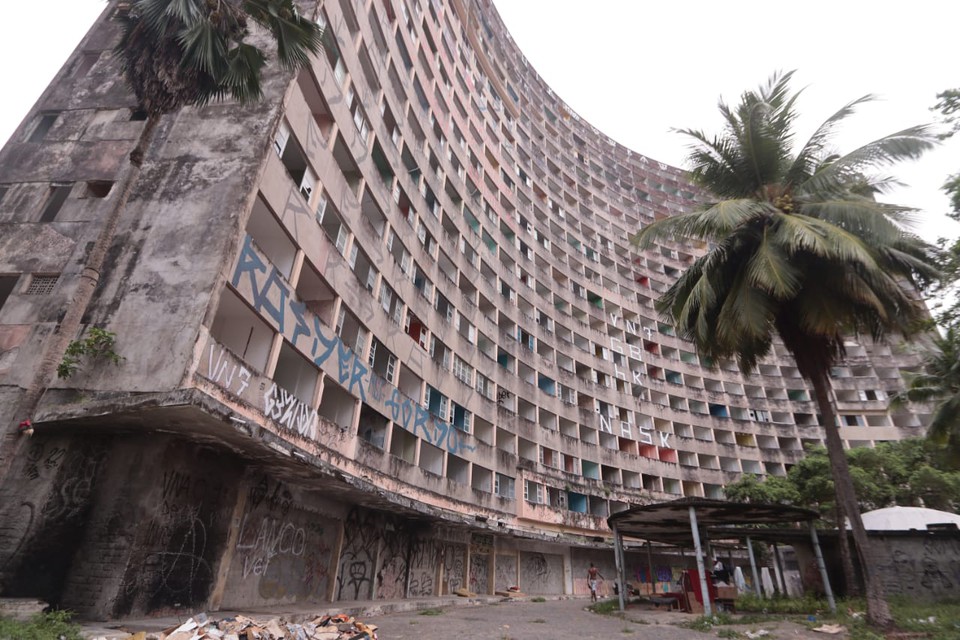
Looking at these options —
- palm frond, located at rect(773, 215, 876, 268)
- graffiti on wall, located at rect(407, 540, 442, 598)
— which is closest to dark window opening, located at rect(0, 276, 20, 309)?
graffiti on wall, located at rect(407, 540, 442, 598)

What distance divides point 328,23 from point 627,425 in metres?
32.9

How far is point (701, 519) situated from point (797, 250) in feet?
27.7

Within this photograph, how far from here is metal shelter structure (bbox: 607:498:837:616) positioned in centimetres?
1323

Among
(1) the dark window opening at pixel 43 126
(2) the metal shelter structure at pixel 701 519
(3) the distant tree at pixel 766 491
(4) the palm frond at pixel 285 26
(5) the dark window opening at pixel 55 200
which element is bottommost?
(2) the metal shelter structure at pixel 701 519

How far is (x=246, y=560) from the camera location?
1186 cm

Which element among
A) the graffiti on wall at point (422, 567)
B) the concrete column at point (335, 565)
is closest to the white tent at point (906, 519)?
the graffiti on wall at point (422, 567)

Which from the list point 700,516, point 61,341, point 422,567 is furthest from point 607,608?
point 61,341

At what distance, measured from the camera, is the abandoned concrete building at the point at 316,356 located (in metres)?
9.65

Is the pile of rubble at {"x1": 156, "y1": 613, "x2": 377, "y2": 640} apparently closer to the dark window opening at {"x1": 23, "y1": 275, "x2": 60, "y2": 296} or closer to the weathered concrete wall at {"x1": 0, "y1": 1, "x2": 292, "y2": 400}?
the weathered concrete wall at {"x1": 0, "y1": 1, "x2": 292, "y2": 400}

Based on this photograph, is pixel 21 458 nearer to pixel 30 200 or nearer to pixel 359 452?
pixel 30 200

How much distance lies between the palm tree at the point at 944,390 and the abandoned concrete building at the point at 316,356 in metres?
17.8

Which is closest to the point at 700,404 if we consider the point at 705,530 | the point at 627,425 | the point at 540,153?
the point at 627,425

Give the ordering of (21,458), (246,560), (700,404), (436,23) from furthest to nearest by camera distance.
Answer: (700,404) < (436,23) < (246,560) < (21,458)

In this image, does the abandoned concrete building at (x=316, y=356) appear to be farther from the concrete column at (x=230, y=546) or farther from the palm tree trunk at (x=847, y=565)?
the palm tree trunk at (x=847, y=565)
